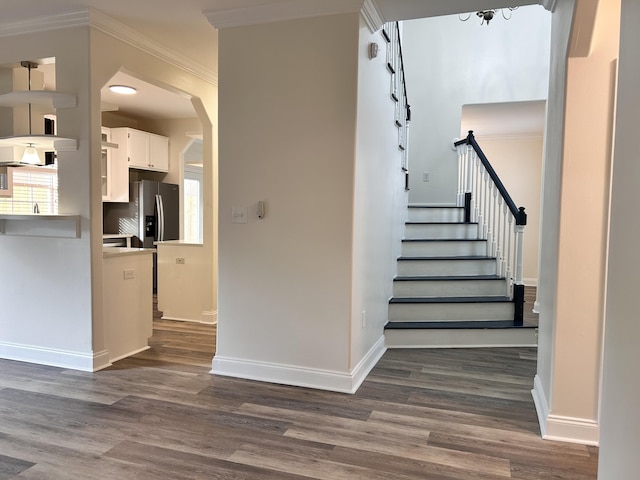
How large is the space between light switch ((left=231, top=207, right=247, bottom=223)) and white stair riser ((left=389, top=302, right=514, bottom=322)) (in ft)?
6.02

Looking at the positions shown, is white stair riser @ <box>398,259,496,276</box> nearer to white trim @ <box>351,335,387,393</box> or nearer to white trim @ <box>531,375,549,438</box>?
white trim @ <box>351,335,387,393</box>

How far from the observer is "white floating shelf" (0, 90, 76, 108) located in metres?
3.34

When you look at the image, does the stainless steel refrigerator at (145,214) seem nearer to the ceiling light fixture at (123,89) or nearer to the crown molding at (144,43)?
the ceiling light fixture at (123,89)

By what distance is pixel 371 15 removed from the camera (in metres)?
3.16

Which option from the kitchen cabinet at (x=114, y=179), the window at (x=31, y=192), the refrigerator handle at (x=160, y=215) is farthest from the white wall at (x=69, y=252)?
the refrigerator handle at (x=160, y=215)

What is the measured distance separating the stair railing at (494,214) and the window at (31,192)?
16.5 ft

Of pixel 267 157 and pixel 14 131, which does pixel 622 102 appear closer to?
pixel 267 157

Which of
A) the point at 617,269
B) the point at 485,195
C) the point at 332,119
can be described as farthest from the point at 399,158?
the point at 617,269

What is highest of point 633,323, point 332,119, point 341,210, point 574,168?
point 332,119

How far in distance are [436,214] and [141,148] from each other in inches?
163

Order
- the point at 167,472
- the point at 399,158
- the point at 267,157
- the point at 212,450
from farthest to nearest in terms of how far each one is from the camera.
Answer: the point at 399,158 → the point at 267,157 → the point at 212,450 → the point at 167,472

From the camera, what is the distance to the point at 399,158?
513 cm

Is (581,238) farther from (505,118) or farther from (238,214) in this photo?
(505,118)

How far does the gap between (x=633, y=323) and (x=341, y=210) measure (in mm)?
2023
